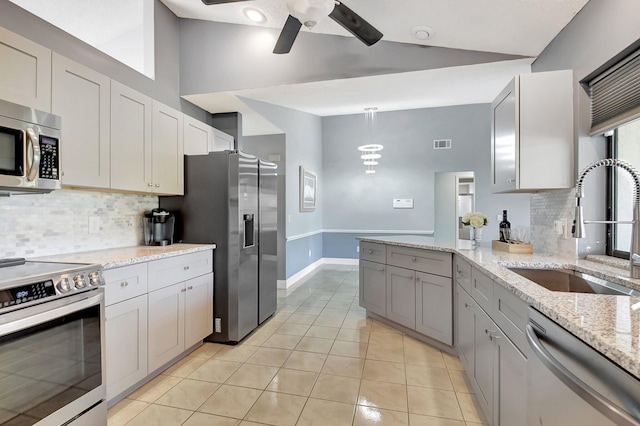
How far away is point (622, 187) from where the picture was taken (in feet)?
6.29

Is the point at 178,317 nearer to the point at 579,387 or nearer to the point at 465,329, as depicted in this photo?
the point at 465,329

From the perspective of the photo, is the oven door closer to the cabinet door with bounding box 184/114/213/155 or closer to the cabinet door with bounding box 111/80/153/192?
the cabinet door with bounding box 111/80/153/192

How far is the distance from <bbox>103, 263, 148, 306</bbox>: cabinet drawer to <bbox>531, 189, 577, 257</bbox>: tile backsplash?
2.92m

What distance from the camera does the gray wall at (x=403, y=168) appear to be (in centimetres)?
601

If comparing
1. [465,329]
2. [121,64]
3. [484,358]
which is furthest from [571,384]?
[121,64]

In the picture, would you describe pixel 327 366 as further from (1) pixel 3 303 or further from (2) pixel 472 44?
(2) pixel 472 44

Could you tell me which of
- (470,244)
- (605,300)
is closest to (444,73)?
(470,244)

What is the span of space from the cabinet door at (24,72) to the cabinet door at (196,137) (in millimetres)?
1298

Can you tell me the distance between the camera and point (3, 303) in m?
1.24

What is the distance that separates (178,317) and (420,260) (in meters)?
2.10

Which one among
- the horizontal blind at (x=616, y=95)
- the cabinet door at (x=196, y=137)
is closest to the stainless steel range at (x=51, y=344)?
the cabinet door at (x=196, y=137)

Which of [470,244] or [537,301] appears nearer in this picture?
[537,301]

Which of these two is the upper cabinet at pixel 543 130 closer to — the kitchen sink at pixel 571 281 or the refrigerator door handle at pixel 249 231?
the kitchen sink at pixel 571 281

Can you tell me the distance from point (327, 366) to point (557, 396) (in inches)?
69.7
